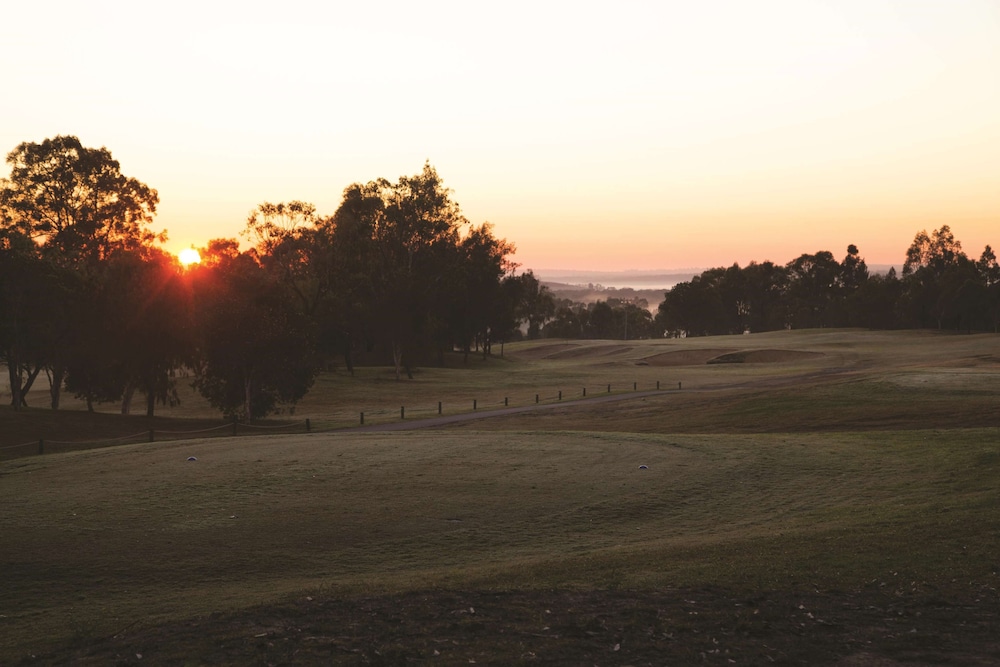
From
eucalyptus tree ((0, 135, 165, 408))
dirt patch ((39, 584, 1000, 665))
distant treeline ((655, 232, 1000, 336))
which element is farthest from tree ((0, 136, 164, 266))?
distant treeline ((655, 232, 1000, 336))

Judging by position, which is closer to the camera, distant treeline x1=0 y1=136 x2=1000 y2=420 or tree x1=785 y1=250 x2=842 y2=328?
distant treeline x1=0 y1=136 x2=1000 y2=420

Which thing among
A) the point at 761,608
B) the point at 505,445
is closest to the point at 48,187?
the point at 505,445

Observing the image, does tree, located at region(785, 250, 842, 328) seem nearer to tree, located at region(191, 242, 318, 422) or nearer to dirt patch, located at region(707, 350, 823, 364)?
dirt patch, located at region(707, 350, 823, 364)

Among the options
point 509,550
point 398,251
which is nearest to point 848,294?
point 398,251

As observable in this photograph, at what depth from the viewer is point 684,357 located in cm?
10631

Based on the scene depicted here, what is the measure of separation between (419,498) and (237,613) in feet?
30.7

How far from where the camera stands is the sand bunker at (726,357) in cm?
9950

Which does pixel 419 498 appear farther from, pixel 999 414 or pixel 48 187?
pixel 48 187

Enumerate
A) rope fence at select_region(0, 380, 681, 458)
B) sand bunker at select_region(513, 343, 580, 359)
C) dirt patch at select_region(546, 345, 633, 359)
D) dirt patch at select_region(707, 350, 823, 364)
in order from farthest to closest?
sand bunker at select_region(513, 343, 580, 359) < dirt patch at select_region(546, 345, 633, 359) < dirt patch at select_region(707, 350, 823, 364) < rope fence at select_region(0, 380, 681, 458)

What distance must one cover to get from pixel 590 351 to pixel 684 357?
77.4 feet

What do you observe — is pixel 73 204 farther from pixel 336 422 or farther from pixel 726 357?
pixel 726 357

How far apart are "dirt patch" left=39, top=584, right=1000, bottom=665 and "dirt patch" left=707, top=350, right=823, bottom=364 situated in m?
89.6

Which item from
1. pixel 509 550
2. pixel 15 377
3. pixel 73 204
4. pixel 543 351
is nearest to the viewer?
pixel 509 550

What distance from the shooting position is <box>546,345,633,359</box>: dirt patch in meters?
122
